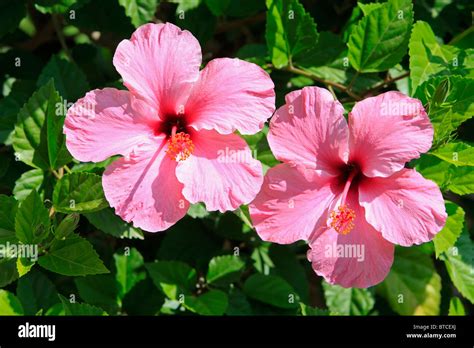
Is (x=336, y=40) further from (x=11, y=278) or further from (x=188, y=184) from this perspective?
(x=11, y=278)

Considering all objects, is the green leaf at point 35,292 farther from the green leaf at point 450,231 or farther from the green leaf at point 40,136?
the green leaf at point 450,231

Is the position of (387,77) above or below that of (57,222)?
above

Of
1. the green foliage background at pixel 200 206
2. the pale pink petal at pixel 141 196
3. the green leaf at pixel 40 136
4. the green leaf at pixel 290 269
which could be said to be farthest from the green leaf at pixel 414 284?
the green leaf at pixel 40 136

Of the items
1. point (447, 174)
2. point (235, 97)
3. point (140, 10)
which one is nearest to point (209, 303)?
point (235, 97)

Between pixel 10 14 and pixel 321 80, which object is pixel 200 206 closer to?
pixel 321 80

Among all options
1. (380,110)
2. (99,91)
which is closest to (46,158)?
(99,91)
